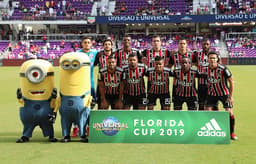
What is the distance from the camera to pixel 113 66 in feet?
20.4

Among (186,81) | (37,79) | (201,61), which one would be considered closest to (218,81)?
(186,81)

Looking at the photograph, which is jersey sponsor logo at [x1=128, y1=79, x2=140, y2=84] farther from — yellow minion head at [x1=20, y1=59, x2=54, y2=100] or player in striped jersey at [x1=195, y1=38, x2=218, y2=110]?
yellow minion head at [x1=20, y1=59, x2=54, y2=100]

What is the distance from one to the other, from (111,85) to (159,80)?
Result: 0.94 m

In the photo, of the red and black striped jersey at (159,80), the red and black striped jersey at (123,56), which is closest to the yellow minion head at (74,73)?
the red and black striped jersey at (123,56)

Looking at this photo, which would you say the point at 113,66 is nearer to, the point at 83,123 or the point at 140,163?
the point at 83,123

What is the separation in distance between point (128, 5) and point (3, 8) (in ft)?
49.3

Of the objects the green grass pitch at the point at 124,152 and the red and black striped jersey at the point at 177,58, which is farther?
the red and black striped jersey at the point at 177,58

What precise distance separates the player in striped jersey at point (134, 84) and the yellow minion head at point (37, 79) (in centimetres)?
146

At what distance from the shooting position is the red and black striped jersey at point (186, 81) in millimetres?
6379

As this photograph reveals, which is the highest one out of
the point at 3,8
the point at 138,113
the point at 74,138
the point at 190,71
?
the point at 3,8

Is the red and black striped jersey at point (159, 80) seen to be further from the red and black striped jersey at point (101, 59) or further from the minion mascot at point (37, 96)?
the minion mascot at point (37, 96)

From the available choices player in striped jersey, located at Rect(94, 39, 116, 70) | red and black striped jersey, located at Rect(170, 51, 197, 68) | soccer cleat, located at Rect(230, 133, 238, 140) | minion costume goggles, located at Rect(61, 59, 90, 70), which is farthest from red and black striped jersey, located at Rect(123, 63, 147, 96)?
soccer cleat, located at Rect(230, 133, 238, 140)

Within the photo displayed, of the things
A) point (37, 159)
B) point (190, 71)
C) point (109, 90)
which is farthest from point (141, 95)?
point (37, 159)

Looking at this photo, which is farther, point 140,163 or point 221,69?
point 221,69
